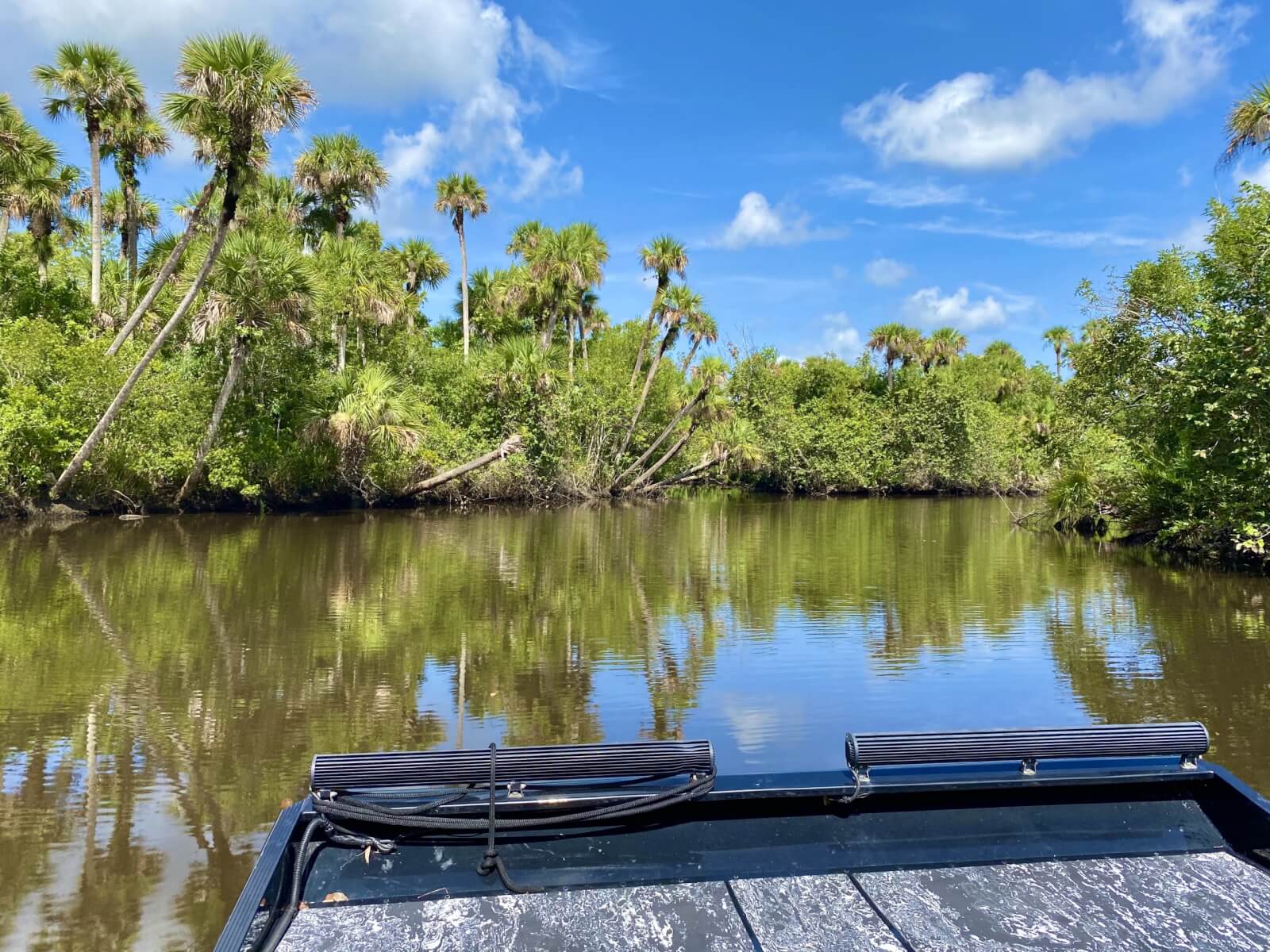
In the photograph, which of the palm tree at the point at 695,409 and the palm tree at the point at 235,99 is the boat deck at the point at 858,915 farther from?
the palm tree at the point at 695,409

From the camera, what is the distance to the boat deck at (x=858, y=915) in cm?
264

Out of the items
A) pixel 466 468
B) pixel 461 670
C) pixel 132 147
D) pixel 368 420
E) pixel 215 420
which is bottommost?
pixel 461 670

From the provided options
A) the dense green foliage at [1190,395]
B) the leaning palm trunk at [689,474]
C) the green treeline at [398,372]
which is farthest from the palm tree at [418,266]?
the dense green foliage at [1190,395]

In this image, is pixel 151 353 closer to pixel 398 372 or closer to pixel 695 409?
pixel 398 372

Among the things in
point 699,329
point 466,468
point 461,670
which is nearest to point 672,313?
point 699,329

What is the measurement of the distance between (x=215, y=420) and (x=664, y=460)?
17.4 m

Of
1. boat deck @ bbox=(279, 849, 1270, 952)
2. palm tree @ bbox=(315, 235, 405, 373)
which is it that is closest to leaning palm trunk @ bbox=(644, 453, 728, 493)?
palm tree @ bbox=(315, 235, 405, 373)

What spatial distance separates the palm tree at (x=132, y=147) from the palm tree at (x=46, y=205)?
A: 66.8 inches

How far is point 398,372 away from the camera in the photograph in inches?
1321

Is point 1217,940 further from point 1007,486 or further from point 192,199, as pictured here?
point 1007,486

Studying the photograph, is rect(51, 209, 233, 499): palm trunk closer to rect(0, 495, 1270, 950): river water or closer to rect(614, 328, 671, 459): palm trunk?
rect(0, 495, 1270, 950): river water

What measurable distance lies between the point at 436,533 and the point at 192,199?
14066mm

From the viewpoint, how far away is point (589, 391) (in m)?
33.2

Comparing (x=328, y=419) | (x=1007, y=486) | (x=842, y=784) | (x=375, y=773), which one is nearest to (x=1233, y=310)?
(x=842, y=784)
